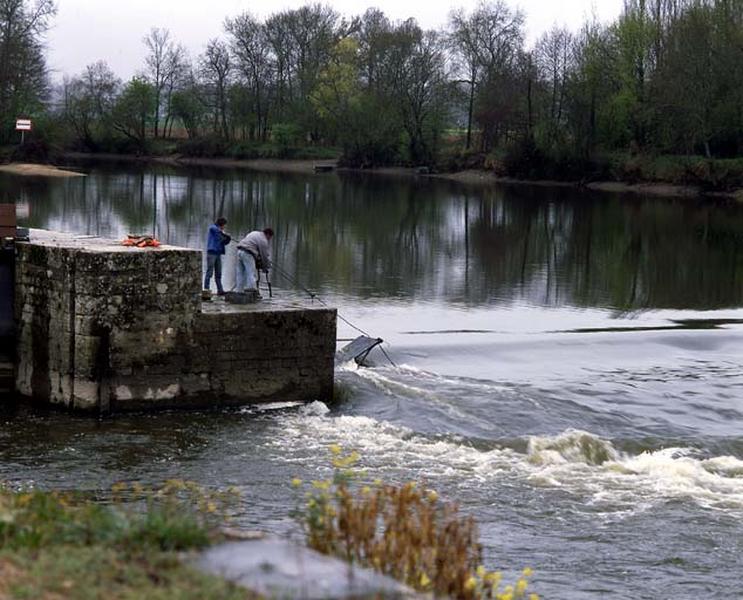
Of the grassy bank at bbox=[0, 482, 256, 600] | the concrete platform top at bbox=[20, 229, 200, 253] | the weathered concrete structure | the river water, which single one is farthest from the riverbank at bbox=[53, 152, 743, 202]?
the grassy bank at bbox=[0, 482, 256, 600]

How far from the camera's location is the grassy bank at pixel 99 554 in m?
6.09

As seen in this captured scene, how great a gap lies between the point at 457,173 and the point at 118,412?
76.1 metres

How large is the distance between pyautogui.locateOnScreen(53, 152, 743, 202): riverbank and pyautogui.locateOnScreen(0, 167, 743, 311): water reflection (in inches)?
183

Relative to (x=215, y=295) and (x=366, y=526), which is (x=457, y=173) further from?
(x=366, y=526)

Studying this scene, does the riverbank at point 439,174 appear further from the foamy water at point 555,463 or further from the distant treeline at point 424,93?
the foamy water at point 555,463

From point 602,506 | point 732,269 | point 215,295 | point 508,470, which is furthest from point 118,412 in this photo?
point 732,269

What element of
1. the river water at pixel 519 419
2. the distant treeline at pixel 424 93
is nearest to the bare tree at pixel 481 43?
the distant treeline at pixel 424 93

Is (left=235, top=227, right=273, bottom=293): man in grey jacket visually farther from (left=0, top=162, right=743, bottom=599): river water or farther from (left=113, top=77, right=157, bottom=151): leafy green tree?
(left=113, top=77, right=157, bottom=151): leafy green tree

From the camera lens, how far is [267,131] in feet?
356

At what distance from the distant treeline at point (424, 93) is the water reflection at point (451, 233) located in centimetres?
818

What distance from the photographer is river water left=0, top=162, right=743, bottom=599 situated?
1253 centimetres

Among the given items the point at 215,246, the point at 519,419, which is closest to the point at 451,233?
the point at 215,246

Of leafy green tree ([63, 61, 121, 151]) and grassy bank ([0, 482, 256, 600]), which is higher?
leafy green tree ([63, 61, 121, 151])

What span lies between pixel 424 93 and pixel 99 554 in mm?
88107
